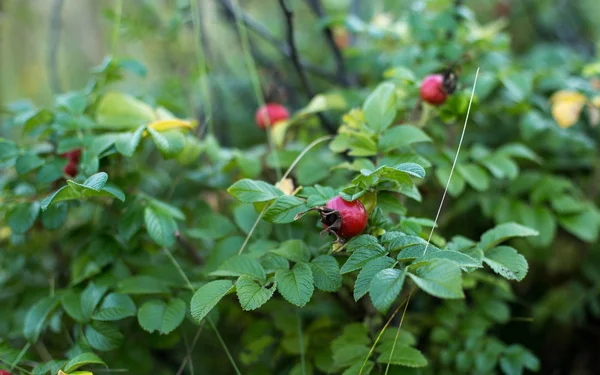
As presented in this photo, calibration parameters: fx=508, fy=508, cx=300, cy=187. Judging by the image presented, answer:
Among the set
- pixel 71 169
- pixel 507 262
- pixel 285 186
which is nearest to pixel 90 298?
pixel 71 169

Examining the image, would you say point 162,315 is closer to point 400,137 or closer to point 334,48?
point 400,137

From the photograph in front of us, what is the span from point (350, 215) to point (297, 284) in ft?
0.37

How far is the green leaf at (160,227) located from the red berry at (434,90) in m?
0.48

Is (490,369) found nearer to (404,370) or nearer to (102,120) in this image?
(404,370)

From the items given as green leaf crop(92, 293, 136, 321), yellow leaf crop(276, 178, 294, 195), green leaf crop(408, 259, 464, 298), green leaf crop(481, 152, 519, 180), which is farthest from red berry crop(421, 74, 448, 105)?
green leaf crop(92, 293, 136, 321)

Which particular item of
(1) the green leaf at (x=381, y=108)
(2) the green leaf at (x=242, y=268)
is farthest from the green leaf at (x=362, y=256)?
(1) the green leaf at (x=381, y=108)

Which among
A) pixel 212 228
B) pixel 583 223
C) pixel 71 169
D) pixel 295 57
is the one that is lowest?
pixel 583 223

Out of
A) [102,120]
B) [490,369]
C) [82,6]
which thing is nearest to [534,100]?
[490,369]

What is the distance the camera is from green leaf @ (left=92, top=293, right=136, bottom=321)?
758mm

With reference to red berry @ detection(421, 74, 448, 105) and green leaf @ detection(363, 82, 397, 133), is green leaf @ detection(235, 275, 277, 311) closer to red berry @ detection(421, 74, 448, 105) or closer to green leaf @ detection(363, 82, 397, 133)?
green leaf @ detection(363, 82, 397, 133)

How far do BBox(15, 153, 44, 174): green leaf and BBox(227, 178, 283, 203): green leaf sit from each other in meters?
0.37

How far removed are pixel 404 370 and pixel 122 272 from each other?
49 centimetres

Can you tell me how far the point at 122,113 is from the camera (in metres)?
0.93

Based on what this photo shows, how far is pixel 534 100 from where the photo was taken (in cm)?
117
